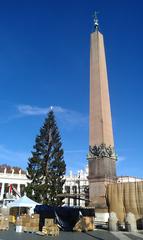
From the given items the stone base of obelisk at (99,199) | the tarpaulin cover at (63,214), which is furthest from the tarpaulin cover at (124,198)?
the tarpaulin cover at (63,214)

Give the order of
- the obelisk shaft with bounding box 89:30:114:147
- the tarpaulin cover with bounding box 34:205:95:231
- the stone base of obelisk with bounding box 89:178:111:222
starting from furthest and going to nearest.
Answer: the obelisk shaft with bounding box 89:30:114:147 → the stone base of obelisk with bounding box 89:178:111:222 → the tarpaulin cover with bounding box 34:205:95:231

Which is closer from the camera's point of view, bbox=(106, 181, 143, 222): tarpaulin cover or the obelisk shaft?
bbox=(106, 181, 143, 222): tarpaulin cover

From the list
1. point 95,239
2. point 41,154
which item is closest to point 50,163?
point 41,154

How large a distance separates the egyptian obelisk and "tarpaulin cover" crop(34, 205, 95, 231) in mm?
2804

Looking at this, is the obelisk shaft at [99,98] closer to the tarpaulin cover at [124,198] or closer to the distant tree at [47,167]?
the tarpaulin cover at [124,198]

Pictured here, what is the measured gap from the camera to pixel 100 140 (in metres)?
25.6

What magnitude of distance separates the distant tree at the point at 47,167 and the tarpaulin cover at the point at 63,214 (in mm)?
19409

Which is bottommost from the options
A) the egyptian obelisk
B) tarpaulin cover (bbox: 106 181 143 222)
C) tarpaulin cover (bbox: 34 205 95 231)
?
tarpaulin cover (bbox: 34 205 95 231)

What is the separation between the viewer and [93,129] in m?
26.0

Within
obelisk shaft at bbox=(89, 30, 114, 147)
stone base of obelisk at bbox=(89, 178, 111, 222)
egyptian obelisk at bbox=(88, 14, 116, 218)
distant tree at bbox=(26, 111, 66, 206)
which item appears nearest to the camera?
stone base of obelisk at bbox=(89, 178, 111, 222)

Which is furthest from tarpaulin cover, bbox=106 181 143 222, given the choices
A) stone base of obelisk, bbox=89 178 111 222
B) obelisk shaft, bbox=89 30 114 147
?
obelisk shaft, bbox=89 30 114 147

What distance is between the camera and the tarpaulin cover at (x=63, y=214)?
2159cm

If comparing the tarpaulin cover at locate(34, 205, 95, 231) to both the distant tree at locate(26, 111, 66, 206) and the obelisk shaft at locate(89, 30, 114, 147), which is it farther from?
the distant tree at locate(26, 111, 66, 206)

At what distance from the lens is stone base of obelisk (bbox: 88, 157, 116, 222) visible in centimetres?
2460
